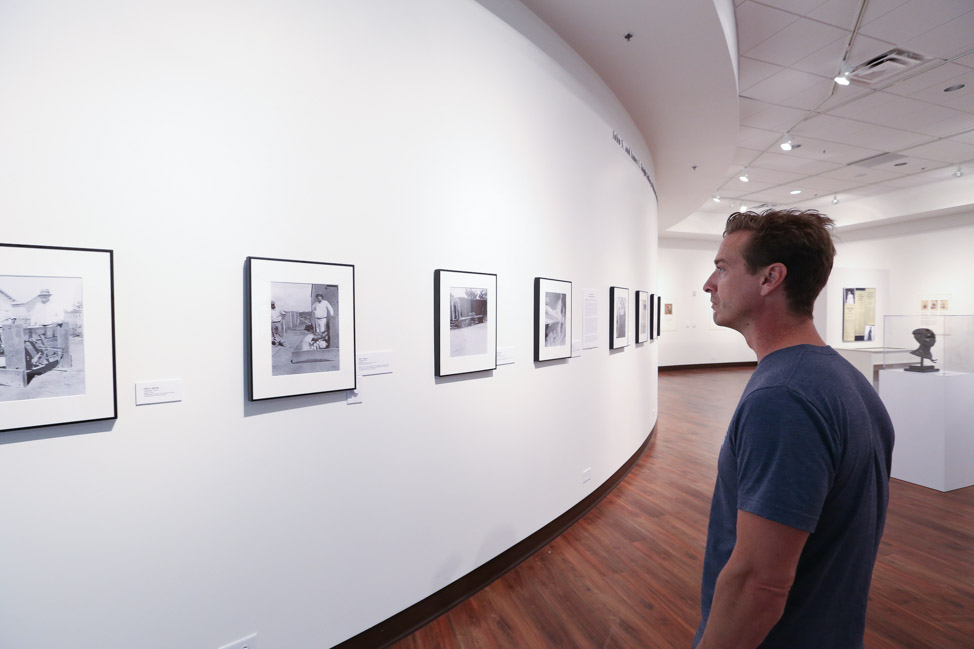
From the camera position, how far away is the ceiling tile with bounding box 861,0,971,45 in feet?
14.6

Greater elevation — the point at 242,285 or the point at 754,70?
the point at 754,70

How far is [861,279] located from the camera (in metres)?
12.8

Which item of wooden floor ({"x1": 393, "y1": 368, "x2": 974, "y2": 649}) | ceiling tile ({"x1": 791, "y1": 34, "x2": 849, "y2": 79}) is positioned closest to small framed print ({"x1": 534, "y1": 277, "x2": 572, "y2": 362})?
wooden floor ({"x1": 393, "y1": 368, "x2": 974, "y2": 649})

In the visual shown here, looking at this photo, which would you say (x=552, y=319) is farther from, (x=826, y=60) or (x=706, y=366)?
(x=706, y=366)

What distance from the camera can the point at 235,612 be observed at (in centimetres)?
205

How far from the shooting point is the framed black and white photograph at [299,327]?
2.07 meters

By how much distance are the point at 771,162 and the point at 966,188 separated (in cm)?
569

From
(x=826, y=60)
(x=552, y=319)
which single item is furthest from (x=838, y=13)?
(x=552, y=319)

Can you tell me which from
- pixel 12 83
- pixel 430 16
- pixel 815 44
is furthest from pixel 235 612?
pixel 815 44

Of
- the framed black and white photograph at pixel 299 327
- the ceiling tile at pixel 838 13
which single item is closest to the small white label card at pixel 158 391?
the framed black and white photograph at pixel 299 327

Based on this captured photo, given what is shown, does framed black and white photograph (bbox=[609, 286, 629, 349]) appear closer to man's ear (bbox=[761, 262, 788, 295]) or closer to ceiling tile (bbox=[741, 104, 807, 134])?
man's ear (bbox=[761, 262, 788, 295])

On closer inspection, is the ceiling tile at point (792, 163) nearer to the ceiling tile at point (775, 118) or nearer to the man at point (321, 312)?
the ceiling tile at point (775, 118)

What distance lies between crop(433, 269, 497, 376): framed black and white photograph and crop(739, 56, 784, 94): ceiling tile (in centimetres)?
498

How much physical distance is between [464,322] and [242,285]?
1376 mm
